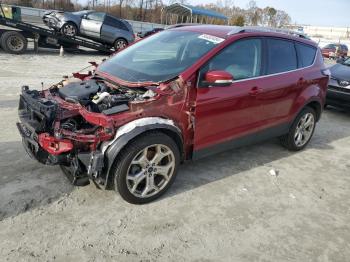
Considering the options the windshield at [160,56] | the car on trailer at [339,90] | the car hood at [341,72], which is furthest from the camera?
the car hood at [341,72]

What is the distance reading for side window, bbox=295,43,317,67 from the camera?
531 cm

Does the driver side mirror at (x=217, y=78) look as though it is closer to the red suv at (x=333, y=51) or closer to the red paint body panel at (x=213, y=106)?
the red paint body panel at (x=213, y=106)

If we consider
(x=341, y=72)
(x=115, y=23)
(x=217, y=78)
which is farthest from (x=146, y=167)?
(x=115, y=23)

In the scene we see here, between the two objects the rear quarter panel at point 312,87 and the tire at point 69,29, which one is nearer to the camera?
the rear quarter panel at point 312,87

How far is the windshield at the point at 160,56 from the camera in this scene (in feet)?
12.9

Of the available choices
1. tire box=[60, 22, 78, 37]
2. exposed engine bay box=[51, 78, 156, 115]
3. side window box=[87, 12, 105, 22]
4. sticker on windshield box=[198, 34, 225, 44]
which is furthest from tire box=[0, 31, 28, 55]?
sticker on windshield box=[198, 34, 225, 44]

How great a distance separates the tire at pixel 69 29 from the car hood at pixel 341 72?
36.1 ft

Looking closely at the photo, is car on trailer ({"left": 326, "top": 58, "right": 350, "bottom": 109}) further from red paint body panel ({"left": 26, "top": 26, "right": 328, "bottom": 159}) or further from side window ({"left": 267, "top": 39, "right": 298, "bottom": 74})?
side window ({"left": 267, "top": 39, "right": 298, "bottom": 74})

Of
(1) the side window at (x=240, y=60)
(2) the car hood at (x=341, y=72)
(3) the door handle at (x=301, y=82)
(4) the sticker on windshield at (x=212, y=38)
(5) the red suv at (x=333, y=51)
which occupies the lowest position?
(5) the red suv at (x=333, y=51)

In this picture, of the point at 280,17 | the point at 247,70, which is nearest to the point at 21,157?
the point at 247,70

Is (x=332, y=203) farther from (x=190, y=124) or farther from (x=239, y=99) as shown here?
(x=190, y=124)

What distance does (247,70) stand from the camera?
14.3ft

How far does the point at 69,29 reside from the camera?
15.4 metres

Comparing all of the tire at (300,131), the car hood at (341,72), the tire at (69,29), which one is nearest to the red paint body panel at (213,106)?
the tire at (300,131)
